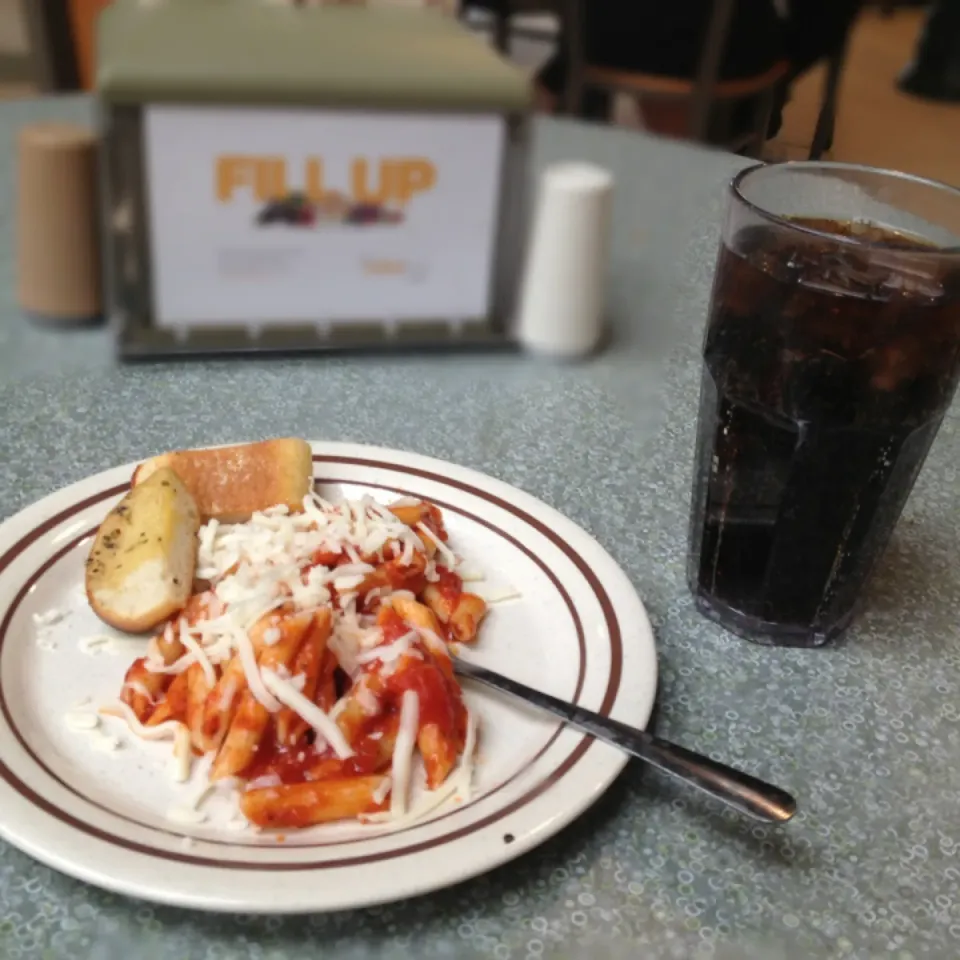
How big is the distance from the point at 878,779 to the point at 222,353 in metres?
0.73

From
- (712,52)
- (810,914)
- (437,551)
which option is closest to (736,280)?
(437,551)

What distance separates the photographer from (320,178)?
3.25 feet

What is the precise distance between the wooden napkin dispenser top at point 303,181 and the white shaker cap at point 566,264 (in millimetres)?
25

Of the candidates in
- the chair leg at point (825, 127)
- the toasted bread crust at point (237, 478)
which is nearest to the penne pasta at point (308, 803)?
the toasted bread crust at point (237, 478)

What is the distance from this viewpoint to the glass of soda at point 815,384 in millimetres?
603

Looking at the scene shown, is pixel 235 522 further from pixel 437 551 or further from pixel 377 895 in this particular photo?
pixel 377 895

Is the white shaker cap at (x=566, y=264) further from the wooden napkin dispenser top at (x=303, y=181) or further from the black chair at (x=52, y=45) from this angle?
the black chair at (x=52, y=45)

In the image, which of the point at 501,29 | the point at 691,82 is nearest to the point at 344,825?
the point at 691,82

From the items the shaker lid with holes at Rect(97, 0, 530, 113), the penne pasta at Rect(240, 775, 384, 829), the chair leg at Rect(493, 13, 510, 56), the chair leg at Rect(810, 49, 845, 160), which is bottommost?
the chair leg at Rect(493, 13, 510, 56)

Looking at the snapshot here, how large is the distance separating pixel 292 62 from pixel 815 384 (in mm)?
588

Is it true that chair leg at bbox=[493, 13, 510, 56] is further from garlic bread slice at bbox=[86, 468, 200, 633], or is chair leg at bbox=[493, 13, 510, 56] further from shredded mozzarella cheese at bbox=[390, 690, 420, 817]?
shredded mozzarella cheese at bbox=[390, 690, 420, 817]

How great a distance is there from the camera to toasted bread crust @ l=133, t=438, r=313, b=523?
728 mm

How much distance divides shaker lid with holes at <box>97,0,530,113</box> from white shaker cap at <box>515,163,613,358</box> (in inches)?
4.0

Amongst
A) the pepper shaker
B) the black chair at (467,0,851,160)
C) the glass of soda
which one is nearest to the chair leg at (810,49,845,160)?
the glass of soda
